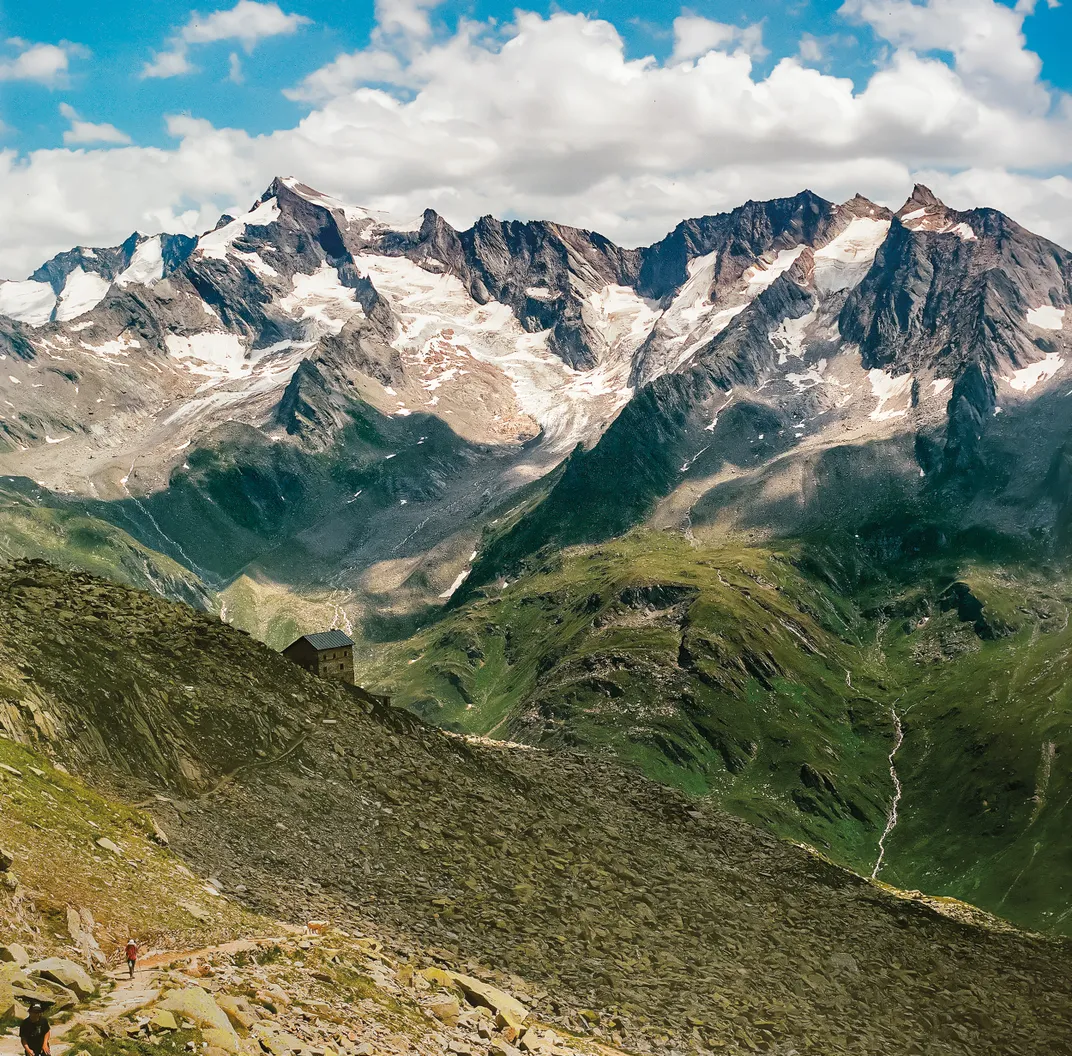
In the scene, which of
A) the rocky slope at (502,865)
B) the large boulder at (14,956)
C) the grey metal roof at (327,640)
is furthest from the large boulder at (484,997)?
the grey metal roof at (327,640)

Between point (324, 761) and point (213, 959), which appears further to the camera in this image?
point (324, 761)

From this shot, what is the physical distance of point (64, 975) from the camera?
44094 millimetres

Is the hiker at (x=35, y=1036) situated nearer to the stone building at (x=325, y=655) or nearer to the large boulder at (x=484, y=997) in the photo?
the large boulder at (x=484, y=997)

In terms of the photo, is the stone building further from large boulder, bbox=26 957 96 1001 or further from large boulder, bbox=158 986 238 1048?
large boulder, bbox=26 957 96 1001

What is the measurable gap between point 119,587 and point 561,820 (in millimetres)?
43329

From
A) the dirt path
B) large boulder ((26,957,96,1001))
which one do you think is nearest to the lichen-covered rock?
the dirt path

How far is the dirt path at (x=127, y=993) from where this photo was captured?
1531 inches

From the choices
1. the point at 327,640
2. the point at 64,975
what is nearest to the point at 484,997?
the point at 64,975

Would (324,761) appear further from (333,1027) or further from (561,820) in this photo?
(333,1027)

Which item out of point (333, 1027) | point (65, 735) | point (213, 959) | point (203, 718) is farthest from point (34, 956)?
point (203, 718)

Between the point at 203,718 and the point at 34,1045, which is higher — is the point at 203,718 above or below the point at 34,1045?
above

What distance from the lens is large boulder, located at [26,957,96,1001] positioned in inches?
1721

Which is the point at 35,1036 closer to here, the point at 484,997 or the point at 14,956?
the point at 14,956

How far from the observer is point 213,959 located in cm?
5272
